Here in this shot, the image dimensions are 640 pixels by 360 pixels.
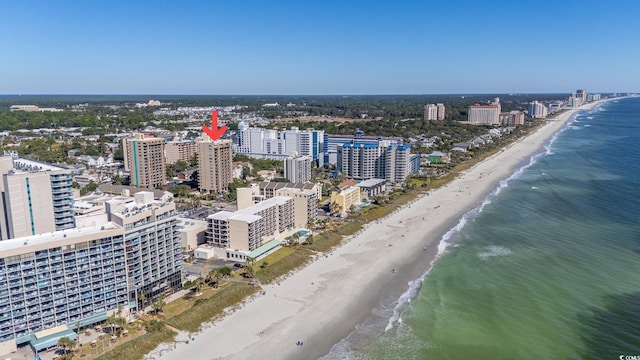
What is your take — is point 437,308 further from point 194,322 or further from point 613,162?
point 613,162

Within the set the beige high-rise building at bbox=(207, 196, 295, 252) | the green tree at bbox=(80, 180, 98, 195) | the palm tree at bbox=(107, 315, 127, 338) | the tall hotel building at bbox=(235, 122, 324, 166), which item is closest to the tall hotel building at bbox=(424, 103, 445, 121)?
the tall hotel building at bbox=(235, 122, 324, 166)

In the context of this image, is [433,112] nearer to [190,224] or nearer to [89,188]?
[89,188]

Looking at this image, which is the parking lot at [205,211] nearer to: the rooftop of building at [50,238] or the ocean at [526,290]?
the rooftop of building at [50,238]

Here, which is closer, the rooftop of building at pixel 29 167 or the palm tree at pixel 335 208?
the rooftop of building at pixel 29 167

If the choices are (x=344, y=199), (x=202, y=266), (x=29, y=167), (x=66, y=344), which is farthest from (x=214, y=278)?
(x=344, y=199)

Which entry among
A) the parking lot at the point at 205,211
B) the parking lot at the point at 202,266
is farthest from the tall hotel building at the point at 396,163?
the parking lot at the point at 202,266

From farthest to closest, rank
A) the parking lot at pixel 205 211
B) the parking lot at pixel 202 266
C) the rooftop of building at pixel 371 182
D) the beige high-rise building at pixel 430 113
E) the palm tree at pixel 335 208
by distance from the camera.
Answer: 1. the beige high-rise building at pixel 430 113
2. the rooftop of building at pixel 371 182
3. the palm tree at pixel 335 208
4. the parking lot at pixel 205 211
5. the parking lot at pixel 202 266

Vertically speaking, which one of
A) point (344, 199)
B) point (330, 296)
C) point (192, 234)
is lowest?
point (330, 296)
